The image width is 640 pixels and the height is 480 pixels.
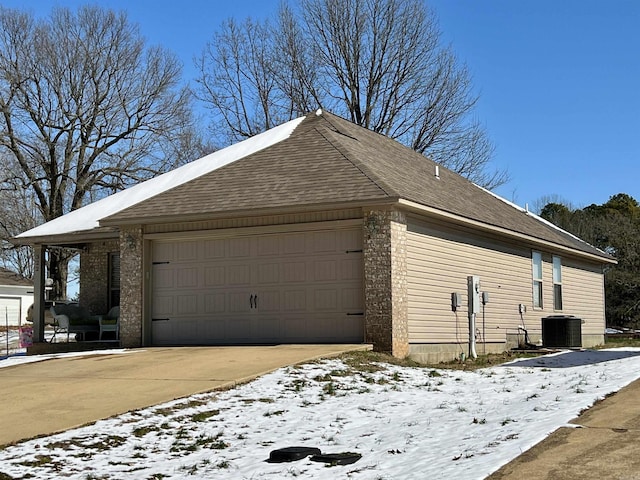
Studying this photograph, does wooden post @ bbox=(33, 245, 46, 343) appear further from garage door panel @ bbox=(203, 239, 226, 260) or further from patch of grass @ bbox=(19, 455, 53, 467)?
patch of grass @ bbox=(19, 455, 53, 467)

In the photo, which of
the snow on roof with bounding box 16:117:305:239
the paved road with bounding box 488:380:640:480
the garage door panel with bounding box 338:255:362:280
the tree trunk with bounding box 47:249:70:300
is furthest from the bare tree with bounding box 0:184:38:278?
the paved road with bounding box 488:380:640:480

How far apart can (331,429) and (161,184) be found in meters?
12.7

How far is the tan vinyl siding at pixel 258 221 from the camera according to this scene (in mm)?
14930

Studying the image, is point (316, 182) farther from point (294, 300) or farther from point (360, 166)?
point (294, 300)

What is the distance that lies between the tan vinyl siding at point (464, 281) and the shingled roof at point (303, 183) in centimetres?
53

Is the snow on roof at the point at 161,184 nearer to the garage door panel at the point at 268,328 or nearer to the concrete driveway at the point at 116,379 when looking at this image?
the garage door panel at the point at 268,328

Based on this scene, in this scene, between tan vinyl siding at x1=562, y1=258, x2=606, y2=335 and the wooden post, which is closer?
the wooden post

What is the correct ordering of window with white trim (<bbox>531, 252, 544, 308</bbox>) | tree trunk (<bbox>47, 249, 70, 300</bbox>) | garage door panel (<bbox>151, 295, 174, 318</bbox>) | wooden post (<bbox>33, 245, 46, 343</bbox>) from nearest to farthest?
garage door panel (<bbox>151, 295, 174, 318</bbox>), wooden post (<bbox>33, 245, 46, 343</bbox>), window with white trim (<bbox>531, 252, 544, 308</bbox>), tree trunk (<bbox>47, 249, 70, 300</bbox>)

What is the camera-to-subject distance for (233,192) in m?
16.5

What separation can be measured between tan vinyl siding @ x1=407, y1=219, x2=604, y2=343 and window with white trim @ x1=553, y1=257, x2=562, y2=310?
288 millimetres

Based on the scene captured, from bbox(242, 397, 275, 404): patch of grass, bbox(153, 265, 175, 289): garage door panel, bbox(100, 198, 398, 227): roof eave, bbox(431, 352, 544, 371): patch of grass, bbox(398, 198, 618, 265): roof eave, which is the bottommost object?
bbox(431, 352, 544, 371): patch of grass

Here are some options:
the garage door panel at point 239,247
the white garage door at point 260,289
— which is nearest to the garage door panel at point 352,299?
the white garage door at point 260,289

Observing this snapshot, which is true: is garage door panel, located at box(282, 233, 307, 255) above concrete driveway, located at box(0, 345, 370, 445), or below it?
above

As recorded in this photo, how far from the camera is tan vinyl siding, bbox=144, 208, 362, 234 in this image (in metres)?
14.9
